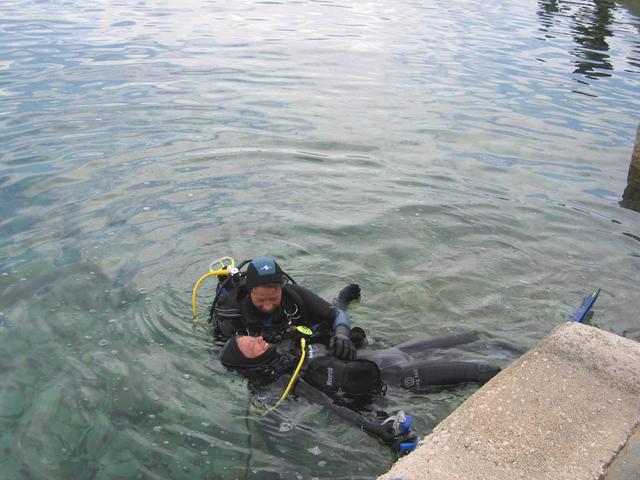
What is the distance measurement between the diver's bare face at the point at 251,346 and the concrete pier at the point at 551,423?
1.48m

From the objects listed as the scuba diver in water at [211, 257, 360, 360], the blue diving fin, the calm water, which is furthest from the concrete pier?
the scuba diver in water at [211, 257, 360, 360]

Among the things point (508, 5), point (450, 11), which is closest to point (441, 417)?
point (450, 11)

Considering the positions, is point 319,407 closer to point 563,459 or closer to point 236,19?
point 563,459

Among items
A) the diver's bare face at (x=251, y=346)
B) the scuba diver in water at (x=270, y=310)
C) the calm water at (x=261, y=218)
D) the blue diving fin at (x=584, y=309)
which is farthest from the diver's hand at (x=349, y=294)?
the blue diving fin at (x=584, y=309)

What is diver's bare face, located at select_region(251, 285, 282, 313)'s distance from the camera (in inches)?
207

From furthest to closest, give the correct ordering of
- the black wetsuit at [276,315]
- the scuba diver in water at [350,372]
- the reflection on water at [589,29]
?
the reflection on water at [589,29], the black wetsuit at [276,315], the scuba diver in water at [350,372]

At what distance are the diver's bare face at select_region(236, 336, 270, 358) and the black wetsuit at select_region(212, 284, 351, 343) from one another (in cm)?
52

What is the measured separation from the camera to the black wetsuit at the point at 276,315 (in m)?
5.42

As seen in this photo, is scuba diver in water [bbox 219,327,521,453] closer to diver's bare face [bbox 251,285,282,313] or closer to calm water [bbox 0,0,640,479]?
calm water [bbox 0,0,640,479]

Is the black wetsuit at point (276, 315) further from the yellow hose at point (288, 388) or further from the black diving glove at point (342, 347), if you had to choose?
the yellow hose at point (288, 388)

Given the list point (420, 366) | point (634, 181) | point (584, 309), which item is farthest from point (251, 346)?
point (634, 181)

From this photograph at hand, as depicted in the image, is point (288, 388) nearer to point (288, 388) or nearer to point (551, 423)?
point (288, 388)

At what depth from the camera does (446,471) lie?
136 inches

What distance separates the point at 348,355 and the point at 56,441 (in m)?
2.17
